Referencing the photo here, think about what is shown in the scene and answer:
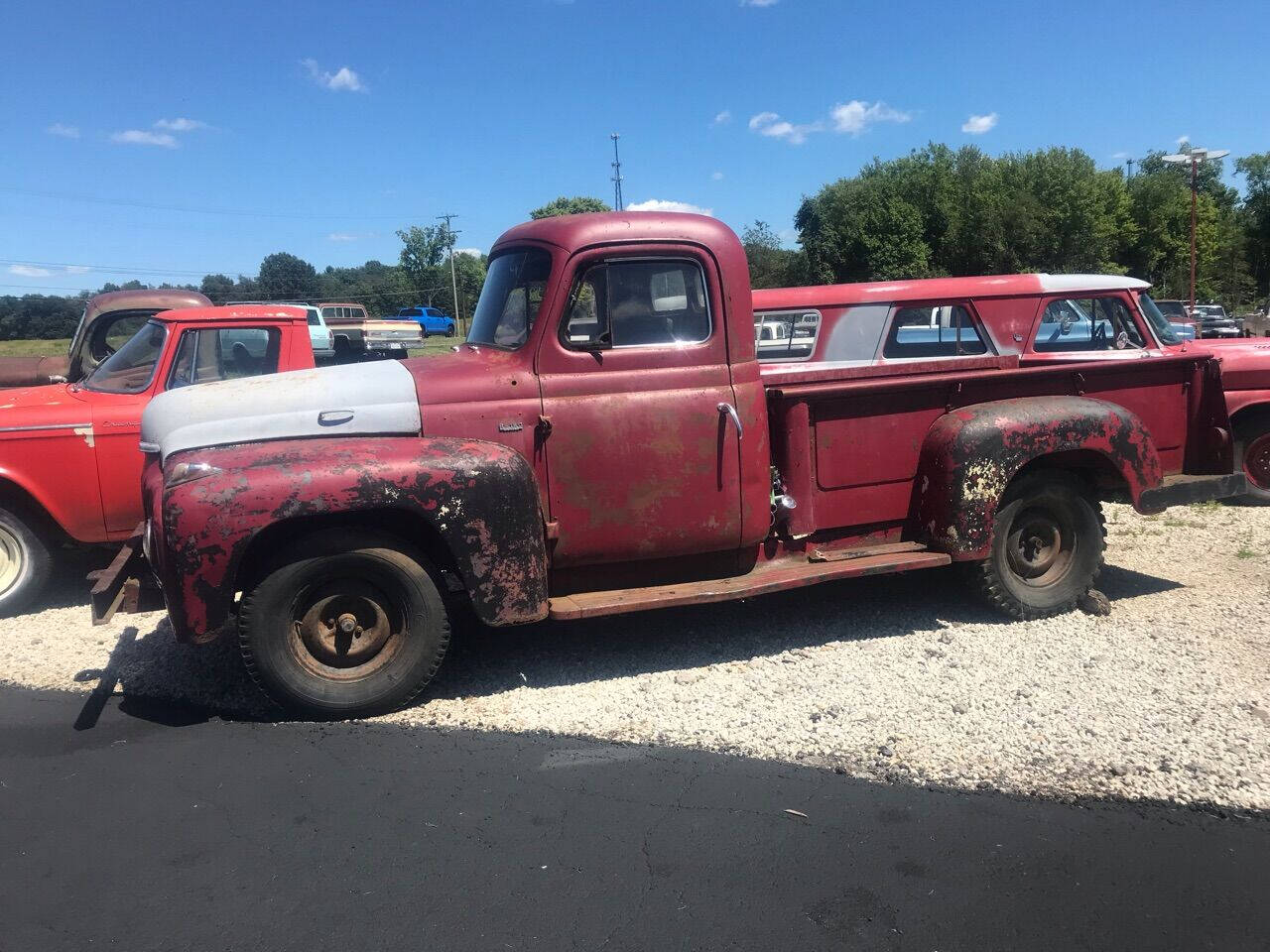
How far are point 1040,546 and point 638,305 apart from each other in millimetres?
2783

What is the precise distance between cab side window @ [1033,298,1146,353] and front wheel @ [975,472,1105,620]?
2724 millimetres

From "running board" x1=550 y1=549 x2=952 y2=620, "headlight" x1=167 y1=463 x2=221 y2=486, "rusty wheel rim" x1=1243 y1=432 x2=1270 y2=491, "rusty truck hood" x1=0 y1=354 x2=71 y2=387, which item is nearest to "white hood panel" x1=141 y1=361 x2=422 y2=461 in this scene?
"headlight" x1=167 y1=463 x2=221 y2=486

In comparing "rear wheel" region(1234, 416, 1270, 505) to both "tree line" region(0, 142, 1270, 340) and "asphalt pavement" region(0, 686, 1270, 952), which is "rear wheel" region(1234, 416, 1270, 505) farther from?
"tree line" region(0, 142, 1270, 340)

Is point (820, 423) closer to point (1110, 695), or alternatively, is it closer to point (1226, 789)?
point (1110, 695)

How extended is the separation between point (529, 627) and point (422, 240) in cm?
9070

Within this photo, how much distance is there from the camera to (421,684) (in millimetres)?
4113

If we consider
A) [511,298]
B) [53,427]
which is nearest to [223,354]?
[53,427]

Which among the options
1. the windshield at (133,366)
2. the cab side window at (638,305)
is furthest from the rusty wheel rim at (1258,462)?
the windshield at (133,366)

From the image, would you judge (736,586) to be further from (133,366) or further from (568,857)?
(133,366)

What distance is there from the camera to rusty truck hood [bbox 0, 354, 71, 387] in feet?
30.1

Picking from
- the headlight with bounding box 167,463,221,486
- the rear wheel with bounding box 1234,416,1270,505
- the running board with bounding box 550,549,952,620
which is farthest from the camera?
the rear wheel with bounding box 1234,416,1270,505

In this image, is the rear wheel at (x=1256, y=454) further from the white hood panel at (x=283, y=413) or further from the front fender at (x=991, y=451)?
the white hood panel at (x=283, y=413)

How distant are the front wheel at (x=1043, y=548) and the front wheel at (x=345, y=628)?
3.06 m

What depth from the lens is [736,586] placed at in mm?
4453
